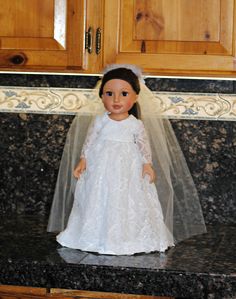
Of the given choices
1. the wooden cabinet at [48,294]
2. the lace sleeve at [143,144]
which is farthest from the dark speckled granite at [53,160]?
the wooden cabinet at [48,294]

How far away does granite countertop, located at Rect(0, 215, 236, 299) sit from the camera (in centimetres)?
128

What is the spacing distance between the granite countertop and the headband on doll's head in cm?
39

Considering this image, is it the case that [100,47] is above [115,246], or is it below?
above

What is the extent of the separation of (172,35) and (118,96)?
0.26 m

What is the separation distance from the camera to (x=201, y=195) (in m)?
1.91

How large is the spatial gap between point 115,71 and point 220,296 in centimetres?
57

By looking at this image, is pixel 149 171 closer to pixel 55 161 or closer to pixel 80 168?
pixel 80 168

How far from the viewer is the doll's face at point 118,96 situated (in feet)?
4.94

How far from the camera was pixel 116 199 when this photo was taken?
4.78 feet

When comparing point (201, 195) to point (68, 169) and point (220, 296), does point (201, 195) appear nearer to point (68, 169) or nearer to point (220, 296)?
point (68, 169)

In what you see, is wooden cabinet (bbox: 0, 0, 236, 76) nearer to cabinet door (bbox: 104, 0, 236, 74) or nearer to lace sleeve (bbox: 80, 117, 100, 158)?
cabinet door (bbox: 104, 0, 236, 74)

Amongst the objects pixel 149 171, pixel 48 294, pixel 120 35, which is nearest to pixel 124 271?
pixel 48 294

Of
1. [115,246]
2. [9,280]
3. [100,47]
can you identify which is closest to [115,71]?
[100,47]

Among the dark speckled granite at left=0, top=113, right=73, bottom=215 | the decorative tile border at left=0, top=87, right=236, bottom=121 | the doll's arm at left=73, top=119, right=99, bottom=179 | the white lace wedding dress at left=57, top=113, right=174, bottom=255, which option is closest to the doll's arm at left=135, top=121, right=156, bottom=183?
the white lace wedding dress at left=57, top=113, right=174, bottom=255
